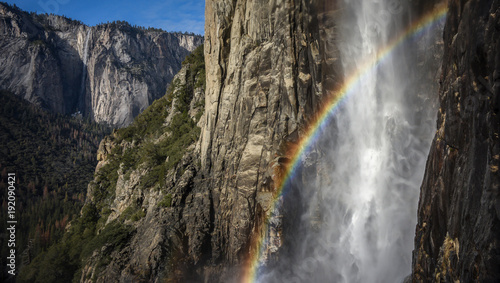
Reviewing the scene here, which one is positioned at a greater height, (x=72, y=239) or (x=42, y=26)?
(x=42, y=26)

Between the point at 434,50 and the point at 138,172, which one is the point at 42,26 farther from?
the point at 434,50

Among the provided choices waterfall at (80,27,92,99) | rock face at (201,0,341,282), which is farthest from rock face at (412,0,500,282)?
waterfall at (80,27,92,99)

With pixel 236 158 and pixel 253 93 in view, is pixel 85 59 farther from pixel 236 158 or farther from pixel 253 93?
pixel 253 93

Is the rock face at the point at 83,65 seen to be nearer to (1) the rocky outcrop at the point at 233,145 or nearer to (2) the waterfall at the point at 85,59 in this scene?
(2) the waterfall at the point at 85,59

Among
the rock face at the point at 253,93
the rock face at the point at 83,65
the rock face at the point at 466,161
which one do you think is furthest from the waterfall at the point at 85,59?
the rock face at the point at 466,161

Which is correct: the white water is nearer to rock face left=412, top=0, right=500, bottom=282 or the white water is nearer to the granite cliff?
the granite cliff

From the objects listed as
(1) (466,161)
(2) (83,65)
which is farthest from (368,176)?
(2) (83,65)

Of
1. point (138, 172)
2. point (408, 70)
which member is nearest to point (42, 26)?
point (138, 172)
